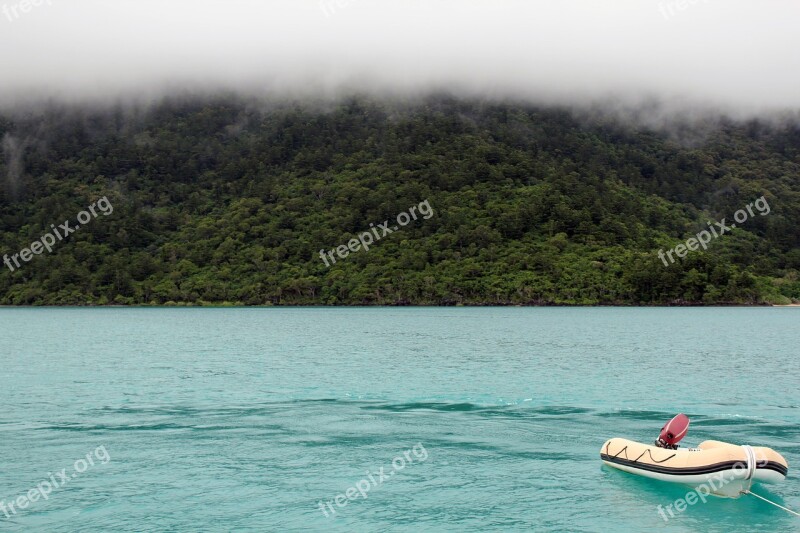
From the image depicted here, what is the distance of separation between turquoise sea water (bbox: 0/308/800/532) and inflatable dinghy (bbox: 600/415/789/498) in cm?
47

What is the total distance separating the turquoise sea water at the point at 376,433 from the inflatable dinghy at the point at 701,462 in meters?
0.47

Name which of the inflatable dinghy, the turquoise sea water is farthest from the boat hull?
the turquoise sea water

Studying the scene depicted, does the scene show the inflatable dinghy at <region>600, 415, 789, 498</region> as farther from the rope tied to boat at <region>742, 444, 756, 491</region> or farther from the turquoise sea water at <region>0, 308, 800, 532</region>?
the turquoise sea water at <region>0, 308, 800, 532</region>

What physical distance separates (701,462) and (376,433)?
13.1m

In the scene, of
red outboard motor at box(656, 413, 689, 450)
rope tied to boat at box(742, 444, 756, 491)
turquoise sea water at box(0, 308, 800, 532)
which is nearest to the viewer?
turquoise sea water at box(0, 308, 800, 532)

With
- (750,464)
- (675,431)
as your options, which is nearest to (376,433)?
(675,431)

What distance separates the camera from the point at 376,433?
33.5 m

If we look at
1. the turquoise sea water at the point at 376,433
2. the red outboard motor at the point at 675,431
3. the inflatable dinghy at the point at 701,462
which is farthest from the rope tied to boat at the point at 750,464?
the red outboard motor at the point at 675,431

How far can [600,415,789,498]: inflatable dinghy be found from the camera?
79.3 feet

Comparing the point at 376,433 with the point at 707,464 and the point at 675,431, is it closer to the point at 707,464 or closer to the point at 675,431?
the point at 675,431

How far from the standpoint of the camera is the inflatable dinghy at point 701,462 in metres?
24.2

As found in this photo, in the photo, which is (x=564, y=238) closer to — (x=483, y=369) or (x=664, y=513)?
(x=483, y=369)

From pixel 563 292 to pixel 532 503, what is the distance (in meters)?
158

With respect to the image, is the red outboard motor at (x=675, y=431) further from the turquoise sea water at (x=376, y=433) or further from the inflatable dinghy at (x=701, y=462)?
the turquoise sea water at (x=376, y=433)
